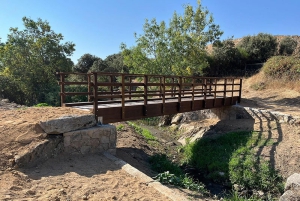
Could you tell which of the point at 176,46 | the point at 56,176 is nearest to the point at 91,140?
the point at 56,176

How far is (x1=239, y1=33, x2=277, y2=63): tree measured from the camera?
2489 centimetres

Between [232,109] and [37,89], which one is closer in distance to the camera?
[232,109]

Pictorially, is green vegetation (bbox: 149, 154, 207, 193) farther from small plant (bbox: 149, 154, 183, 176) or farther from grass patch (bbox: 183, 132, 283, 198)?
grass patch (bbox: 183, 132, 283, 198)

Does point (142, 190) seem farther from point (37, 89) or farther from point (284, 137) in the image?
point (37, 89)

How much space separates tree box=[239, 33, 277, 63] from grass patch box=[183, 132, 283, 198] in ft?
57.9

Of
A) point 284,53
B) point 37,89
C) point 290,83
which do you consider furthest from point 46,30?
point 284,53

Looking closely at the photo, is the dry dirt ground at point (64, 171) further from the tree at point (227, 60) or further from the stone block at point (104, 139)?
the tree at point (227, 60)

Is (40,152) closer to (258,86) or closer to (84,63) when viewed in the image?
(258,86)

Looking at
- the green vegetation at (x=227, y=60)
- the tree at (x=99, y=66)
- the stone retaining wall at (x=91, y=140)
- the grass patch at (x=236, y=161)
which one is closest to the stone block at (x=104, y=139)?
the stone retaining wall at (x=91, y=140)

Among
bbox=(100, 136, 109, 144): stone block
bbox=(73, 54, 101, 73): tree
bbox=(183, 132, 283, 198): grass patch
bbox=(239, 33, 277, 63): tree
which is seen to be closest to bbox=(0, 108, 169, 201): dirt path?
bbox=(100, 136, 109, 144): stone block

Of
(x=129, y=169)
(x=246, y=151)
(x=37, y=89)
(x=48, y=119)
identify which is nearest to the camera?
(x=129, y=169)

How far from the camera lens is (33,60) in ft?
58.0

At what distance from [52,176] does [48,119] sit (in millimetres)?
1558

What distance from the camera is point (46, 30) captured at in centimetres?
1859
